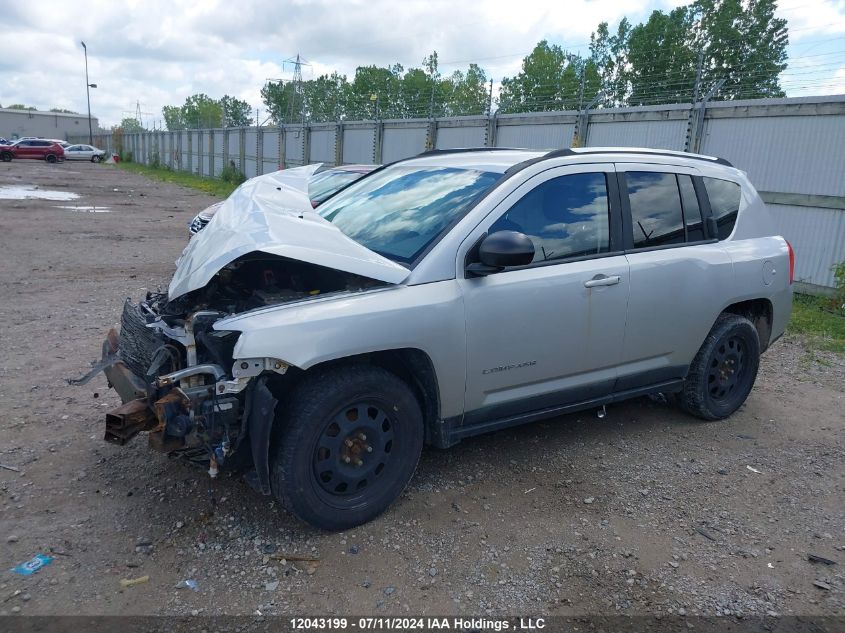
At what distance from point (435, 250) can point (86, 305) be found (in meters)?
5.67

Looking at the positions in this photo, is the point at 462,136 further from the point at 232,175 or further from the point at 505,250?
the point at 232,175

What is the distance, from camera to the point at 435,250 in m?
3.55

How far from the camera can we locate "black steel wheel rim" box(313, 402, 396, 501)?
3305 millimetres

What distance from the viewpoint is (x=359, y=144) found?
74.4 ft

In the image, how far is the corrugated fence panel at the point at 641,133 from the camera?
11.3 m

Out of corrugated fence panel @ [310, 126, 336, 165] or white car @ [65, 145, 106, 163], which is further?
white car @ [65, 145, 106, 163]

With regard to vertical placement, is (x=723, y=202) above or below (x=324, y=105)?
below

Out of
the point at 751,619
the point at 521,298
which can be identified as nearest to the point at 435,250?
the point at 521,298

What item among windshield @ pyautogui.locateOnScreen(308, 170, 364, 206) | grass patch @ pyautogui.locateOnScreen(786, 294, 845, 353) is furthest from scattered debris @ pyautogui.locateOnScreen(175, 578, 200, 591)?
grass patch @ pyautogui.locateOnScreen(786, 294, 845, 353)

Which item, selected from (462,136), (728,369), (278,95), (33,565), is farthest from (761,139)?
(278,95)

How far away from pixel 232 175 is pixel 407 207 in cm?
3188

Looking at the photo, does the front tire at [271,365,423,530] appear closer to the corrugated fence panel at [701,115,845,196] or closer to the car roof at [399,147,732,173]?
the car roof at [399,147,732,173]

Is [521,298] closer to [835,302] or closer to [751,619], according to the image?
[751,619]

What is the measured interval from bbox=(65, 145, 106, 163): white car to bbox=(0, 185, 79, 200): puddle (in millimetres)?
26452
